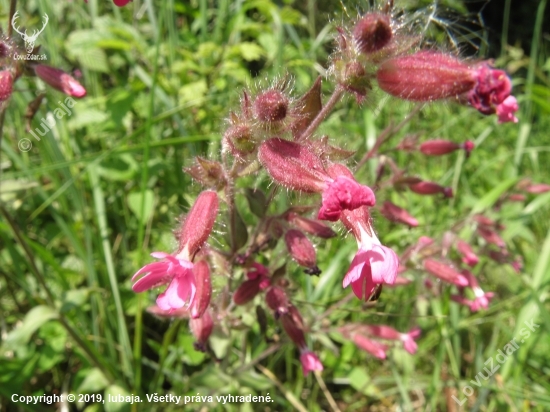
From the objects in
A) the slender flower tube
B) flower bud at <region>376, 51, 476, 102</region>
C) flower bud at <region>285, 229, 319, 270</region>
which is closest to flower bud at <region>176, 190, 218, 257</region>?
the slender flower tube

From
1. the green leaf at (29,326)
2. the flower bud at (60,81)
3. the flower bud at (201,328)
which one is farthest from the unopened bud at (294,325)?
the flower bud at (60,81)

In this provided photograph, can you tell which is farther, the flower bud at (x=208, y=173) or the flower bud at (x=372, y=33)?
the flower bud at (x=208, y=173)

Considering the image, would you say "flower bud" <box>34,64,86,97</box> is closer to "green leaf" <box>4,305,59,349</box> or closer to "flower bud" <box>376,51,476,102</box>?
"green leaf" <box>4,305,59,349</box>

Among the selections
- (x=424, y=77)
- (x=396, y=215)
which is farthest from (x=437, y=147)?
(x=424, y=77)

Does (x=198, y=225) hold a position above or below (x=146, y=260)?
above

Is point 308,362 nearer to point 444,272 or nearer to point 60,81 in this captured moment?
point 444,272

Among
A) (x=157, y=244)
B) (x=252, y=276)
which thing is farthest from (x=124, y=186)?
(x=252, y=276)

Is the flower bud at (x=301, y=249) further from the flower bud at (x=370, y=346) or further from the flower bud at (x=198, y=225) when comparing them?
the flower bud at (x=370, y=346)
